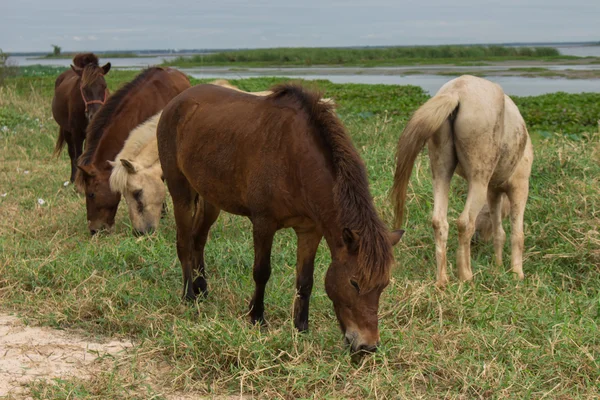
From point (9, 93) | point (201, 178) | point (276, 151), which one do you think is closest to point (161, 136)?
point (201, 178)

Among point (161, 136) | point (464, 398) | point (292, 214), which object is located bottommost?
point (464, 398)

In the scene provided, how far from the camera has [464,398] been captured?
3.61m

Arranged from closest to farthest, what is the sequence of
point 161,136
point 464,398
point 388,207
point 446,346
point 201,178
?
point 464,398, point 446,346, point 201,178, point 161,136, point 388,207

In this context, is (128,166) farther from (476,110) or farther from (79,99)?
(79,99)

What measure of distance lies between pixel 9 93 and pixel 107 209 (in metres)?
11.5

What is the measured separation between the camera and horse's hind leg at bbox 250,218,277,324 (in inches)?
167

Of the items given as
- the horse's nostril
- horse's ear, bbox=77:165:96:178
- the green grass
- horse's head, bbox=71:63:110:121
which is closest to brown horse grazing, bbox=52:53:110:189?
horse's head, bbox=71:63:110:121

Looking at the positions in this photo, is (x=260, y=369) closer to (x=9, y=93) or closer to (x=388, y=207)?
(x=388, y=207)

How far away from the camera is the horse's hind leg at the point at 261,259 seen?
4.24m

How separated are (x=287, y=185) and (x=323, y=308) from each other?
111 cm

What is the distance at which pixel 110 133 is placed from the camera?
7.50 meters

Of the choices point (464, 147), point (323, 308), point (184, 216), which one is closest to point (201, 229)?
point (184, 216)

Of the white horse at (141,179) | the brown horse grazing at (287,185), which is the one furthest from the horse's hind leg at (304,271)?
the white horse at (141,179)

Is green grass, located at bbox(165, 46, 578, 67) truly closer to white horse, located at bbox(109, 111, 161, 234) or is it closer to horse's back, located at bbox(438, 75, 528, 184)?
white horse, located at bbox(109, 111, 161, 234)
